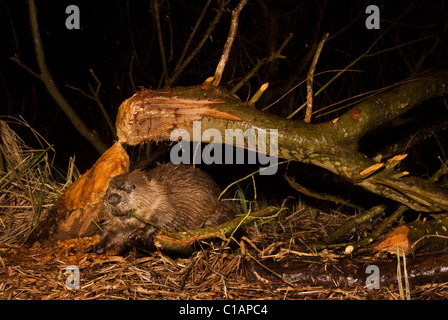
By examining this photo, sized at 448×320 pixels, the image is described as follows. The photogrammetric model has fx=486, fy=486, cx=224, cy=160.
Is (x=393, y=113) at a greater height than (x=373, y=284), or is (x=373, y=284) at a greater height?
(x=393, y=113)

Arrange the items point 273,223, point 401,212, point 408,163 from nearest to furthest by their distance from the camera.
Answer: point 401,212 → point 273,223 → point 408,163

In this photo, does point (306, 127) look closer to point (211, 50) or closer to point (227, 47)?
point (227, 47)

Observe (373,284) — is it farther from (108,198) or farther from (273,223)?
(108,198)

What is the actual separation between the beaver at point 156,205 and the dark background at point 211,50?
111 centimetres

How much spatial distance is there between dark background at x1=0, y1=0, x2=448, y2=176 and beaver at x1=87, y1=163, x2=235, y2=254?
3.65 ft

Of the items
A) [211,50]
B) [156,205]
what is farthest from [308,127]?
[211,50]

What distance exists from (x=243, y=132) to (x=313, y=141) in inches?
15.8

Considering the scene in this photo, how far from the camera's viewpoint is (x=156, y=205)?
3.42 meters

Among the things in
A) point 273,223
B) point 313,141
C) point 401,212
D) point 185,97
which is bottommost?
point 273,223

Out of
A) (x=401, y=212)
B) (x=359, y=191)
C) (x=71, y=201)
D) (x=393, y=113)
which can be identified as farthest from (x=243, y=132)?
(x=359, y=191)

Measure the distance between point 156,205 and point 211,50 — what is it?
7.69 feet

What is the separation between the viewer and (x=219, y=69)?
2861 mm

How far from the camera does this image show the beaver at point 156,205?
10.6ft

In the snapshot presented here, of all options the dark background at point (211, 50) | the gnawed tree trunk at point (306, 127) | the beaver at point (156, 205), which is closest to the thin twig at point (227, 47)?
the gnawed tree trunk at point (306, 127)
